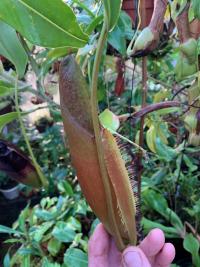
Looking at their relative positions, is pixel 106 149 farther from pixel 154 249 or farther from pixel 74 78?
pixel 154 249

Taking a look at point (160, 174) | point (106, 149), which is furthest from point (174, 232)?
point (106, 149)

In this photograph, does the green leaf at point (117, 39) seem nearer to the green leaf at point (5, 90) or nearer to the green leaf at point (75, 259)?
the green leaf at point (5, 90)

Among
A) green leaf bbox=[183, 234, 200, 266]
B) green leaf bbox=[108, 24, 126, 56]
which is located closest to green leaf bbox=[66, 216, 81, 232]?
green leaf bbox=[183, 234, 200, 266]

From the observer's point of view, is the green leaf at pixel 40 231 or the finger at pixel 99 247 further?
the green leaf at pixel 40 231

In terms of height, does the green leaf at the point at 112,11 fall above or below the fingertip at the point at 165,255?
above

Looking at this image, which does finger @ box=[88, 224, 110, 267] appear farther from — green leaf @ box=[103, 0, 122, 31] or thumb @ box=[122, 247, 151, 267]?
green leaf @ box=[103, 0, 122, 31]

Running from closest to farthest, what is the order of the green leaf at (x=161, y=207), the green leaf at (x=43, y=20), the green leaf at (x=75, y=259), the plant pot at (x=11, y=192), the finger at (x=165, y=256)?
1. the green leaf at (x=43, y=20)
2. the finger at (x=165, y=256)
3. the green leaf at (x=75, y=259)
4. the green leaf at (x=161, y=207)
5. the plant pot at (x=11, y=192)

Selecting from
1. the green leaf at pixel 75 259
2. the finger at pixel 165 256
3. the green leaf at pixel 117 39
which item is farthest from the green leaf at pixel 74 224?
the green leaf at pixel 117 39
